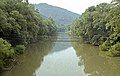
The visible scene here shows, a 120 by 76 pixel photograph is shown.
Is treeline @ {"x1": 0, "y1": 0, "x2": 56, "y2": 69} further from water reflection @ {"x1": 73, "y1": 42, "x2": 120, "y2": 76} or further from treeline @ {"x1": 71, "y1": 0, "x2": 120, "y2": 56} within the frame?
treeline @ {"x1": 71, "y1": 0, "x2": 120, "y2": 56}

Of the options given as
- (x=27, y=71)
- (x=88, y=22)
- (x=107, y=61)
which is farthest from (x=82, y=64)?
(x=88, y=22)

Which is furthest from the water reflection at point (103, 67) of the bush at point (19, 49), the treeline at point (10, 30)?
the bush at point (19, 49)

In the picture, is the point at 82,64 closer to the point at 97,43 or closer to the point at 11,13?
the point at 11,13

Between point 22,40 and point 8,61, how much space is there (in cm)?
1099

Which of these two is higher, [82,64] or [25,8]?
[25,8]

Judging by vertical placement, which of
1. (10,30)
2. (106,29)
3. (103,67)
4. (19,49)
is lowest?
(103,67)

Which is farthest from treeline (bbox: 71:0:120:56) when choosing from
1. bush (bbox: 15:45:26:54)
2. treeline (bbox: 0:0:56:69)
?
treeline (bbox: 0:0:56:69)

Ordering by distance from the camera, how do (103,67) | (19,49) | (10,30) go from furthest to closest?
1. (19,49)
2. (10,30)
3. (103,67)

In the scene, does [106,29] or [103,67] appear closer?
[103,67]

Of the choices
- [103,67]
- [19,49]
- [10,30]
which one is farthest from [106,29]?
[103,67]

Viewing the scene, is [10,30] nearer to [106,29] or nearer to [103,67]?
[103,67]

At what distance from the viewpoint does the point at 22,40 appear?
41.5 metres

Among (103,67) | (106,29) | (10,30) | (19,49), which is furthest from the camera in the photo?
(106,29)

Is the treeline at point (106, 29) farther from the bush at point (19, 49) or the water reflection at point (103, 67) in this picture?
the bush at point (19, 49)
